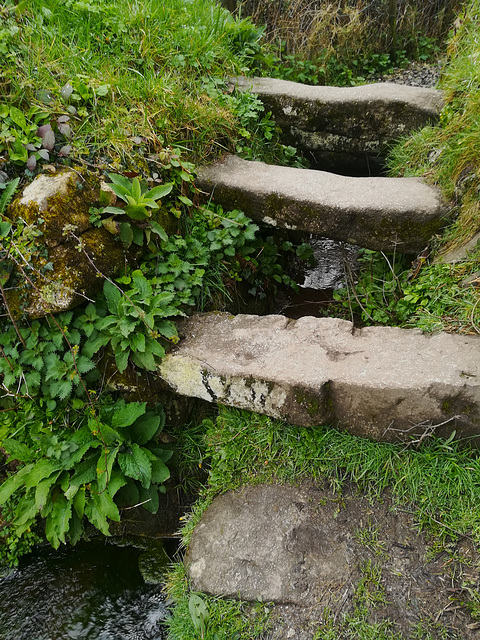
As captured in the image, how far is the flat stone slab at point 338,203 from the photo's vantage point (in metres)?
3.10

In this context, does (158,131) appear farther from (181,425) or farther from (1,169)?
(181,425)

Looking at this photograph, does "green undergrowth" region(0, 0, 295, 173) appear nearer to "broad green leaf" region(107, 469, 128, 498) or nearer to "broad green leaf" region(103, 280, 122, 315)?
"broad green leaf" region(103, 280, 122, 315)

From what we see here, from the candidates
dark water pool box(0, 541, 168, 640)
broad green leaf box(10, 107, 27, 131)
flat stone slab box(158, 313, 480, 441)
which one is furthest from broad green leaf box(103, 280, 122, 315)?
dark water pool box(0, 541, 168, 640)

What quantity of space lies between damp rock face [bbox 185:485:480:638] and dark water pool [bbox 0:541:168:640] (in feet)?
2.47

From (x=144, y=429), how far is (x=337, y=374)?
1.30 metres

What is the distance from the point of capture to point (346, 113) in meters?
4.25

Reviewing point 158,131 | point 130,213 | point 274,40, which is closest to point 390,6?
point 274,40

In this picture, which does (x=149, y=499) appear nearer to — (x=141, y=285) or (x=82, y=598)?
(x=82, y=598)

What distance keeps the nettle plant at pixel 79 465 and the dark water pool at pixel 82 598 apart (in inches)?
22.6

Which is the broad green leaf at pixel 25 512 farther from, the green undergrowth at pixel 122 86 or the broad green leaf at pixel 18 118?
the broad green leaf at pixel 18 118

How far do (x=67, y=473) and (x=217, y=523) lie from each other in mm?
994

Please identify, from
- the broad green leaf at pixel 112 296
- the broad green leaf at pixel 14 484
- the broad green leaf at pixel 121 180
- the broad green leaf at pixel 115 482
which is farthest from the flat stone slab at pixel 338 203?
the broad green leaf at pixel 14 484

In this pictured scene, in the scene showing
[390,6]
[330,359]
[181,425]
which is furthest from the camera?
[390,6]

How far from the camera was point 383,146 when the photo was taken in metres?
4.34
